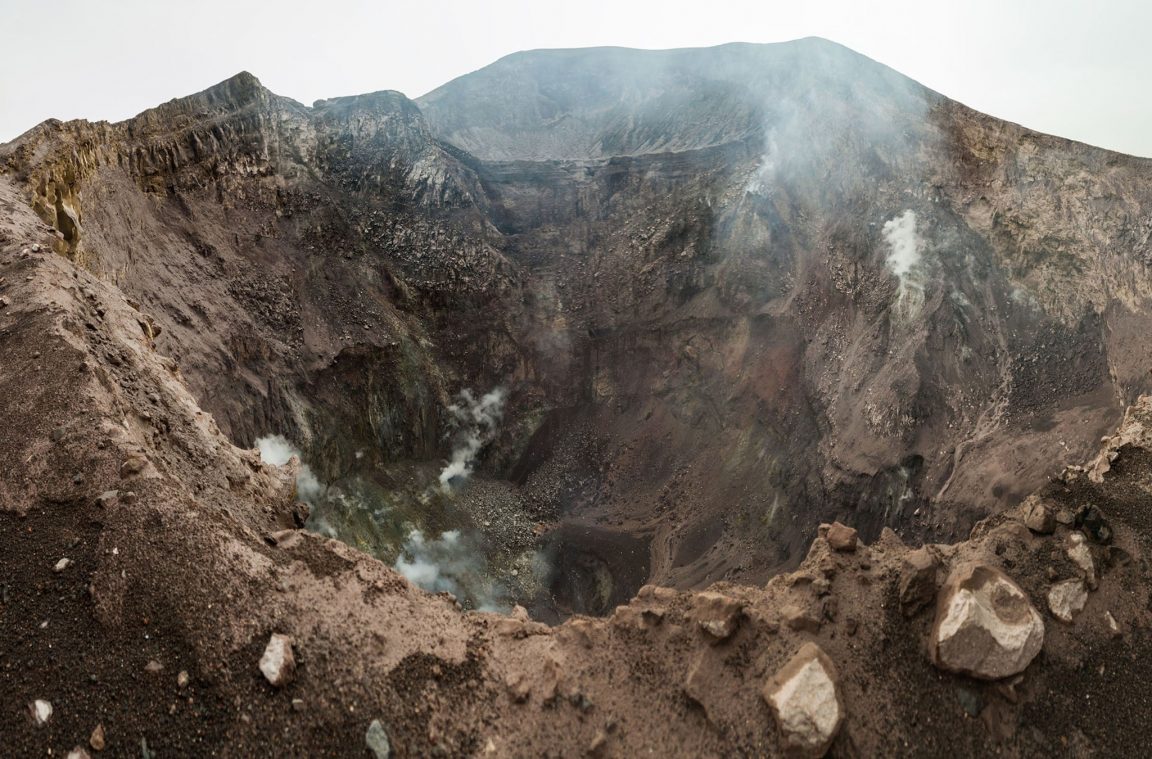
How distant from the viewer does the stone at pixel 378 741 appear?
6.73 meters

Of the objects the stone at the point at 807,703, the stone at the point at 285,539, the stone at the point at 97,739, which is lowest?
the stone at the point at 807,703

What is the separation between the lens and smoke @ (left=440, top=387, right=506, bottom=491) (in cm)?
2883

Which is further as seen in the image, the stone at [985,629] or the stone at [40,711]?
the stone at [985,629]

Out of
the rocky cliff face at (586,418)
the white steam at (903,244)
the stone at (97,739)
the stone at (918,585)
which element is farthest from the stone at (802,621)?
the white steam at (903,244)

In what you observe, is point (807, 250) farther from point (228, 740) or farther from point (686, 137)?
point (228, 740)

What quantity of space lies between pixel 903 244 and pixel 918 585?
1876cm

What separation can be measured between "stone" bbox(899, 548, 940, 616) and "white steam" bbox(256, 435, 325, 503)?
18.9 metres

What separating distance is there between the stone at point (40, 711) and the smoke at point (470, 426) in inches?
868

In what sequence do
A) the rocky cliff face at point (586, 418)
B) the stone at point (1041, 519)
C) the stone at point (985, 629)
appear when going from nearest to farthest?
the rocky cliff face at point (586, 418) → the stone at point (985, 629) → the stone at point (1041, 519)

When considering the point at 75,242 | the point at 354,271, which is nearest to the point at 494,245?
the point at 354,271

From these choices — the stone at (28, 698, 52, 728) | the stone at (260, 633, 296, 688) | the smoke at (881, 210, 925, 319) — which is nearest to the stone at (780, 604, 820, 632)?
the stone at (260, 633, 296, 688)

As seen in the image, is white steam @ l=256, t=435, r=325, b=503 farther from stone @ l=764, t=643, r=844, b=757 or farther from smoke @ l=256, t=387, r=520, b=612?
stone @ l=764, t=643, r=844, b=757

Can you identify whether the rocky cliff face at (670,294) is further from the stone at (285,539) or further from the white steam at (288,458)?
the stone at (285,539)

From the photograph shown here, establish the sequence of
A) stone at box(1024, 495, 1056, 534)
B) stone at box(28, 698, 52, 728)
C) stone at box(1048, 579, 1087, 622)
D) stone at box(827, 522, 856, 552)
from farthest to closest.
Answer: stone at box(827, 522, 856, 552)
stone at box(1024, 495, 1056, 534)
stone at box(1048, 579, 1087, 622)
stone at box(28, 698, 52, 728)
